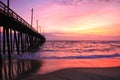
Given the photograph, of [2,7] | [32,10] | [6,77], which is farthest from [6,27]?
[32,10]

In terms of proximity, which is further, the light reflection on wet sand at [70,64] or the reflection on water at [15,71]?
the light reflection on wet sand at [70,64]

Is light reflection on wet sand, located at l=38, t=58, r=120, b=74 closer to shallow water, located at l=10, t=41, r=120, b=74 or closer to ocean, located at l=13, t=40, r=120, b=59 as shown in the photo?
shallow water, located at l=10, t=41, r=120, b=74

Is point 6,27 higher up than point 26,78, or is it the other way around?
point 6,27

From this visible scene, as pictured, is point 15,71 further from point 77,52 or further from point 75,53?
point 77,52

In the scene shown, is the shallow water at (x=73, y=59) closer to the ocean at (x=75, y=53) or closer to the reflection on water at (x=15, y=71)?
the ocean at (x=75, y=53)

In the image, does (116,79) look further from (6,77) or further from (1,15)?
(1,15)

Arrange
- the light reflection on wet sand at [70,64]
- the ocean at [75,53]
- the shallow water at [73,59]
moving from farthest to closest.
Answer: the ocean at [75,53], the shallow water at [73,59], the light reflection on wet sand at [70,64]

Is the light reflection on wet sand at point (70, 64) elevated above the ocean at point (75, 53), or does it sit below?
below

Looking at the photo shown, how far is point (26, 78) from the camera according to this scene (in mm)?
10430

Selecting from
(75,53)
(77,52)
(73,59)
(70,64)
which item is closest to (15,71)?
(70,64)

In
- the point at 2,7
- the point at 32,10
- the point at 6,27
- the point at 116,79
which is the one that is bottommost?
the point at 116,79

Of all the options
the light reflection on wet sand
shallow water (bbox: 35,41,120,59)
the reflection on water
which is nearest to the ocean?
shallow water (bbox: 35,41,120,59)

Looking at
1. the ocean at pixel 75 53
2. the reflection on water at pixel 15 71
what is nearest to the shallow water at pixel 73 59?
the ocean at pixel 75 53

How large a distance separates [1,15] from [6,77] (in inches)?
218
